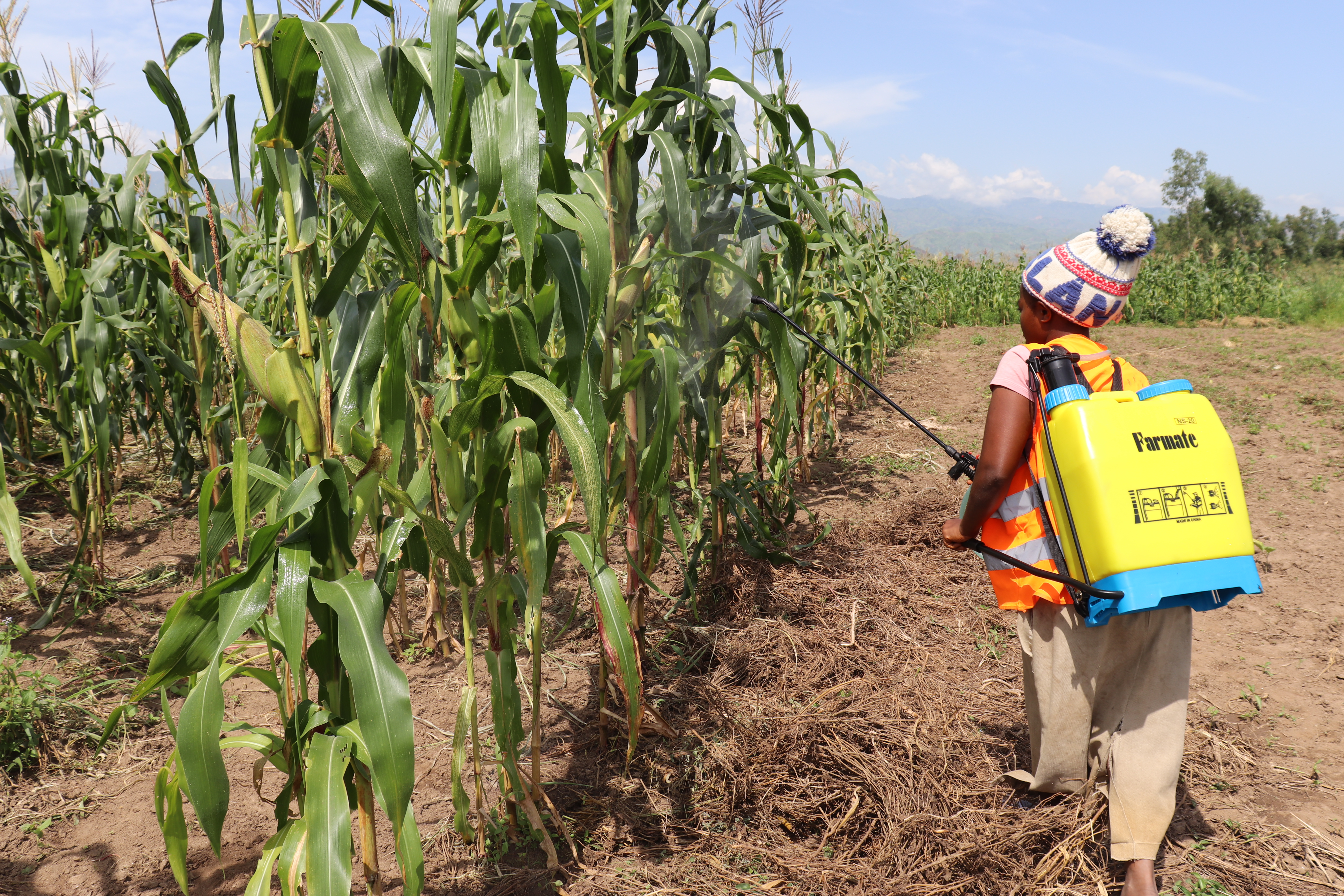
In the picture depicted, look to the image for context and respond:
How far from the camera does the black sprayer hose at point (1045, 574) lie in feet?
5.01

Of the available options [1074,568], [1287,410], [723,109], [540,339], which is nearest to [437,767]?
[540,339]

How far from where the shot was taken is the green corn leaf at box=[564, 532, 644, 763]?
1.46m

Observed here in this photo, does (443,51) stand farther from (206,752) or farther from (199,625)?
(206,752)

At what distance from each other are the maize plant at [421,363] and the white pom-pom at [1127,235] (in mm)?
787

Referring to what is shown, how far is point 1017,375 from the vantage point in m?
1.69

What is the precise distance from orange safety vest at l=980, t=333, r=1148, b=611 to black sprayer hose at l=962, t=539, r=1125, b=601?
0.05ft

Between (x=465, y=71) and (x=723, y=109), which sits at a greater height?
(x=723, y=109)

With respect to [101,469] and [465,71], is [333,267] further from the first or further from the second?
[101,469]

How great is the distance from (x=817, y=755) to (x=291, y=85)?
6.54 ft

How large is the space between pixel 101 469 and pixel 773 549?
9.12 ft

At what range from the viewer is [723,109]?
223 cm

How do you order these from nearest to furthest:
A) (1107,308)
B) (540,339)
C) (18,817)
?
(540,339) → (1107,308) → (18,817)

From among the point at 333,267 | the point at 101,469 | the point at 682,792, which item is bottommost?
the point at 682,792

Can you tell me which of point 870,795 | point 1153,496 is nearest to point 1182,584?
point 1153,496
